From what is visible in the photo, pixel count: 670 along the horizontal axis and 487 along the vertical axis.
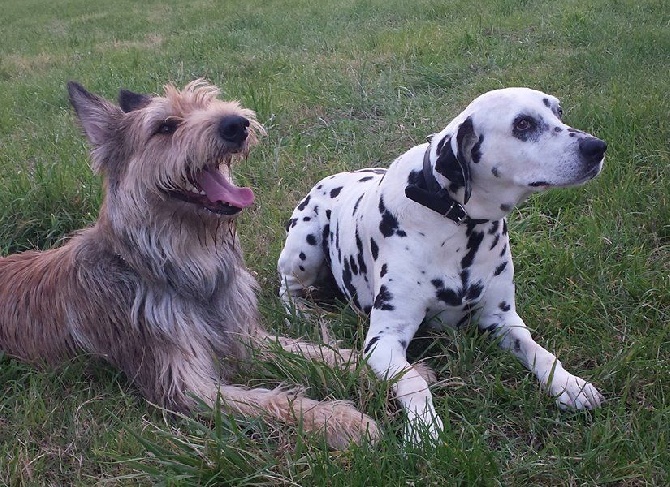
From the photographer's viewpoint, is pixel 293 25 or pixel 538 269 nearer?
pixel 538 269

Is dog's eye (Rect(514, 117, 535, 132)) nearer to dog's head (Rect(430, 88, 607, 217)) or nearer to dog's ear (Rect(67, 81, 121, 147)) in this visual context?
dog's head (Rect(430, 88, 607, 217))

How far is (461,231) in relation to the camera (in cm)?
302

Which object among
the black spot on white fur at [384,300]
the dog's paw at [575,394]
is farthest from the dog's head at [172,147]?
the dog's paw at [575,394]

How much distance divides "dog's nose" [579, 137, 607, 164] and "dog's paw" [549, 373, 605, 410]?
2.83 feet

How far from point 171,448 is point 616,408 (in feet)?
5.57

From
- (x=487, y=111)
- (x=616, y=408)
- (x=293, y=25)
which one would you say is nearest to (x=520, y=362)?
(x=616, y=408)

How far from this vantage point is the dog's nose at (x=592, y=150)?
8.97 ft

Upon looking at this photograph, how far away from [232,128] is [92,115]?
660 millimetres

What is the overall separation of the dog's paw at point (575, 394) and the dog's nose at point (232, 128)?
1627 mm

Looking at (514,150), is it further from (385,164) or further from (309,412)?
(385,164)

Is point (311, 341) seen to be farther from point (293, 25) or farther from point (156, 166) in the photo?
point (293, 25)

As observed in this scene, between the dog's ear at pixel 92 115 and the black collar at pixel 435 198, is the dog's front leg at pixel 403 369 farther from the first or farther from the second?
the dog's ear at pixel 92 115

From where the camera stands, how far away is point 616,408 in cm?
272

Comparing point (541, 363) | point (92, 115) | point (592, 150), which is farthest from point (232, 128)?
point (541, 363)
